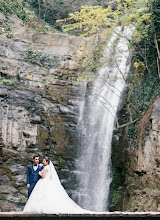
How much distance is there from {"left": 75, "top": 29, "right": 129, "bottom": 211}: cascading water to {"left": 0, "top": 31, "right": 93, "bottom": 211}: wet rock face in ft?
1.98

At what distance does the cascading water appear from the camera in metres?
13.6

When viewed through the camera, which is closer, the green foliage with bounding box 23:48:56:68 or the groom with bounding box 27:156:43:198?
the groom with bounding box 27:156:43:198

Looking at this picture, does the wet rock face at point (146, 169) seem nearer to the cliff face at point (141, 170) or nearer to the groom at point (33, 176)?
the cliff face at point (141, 170)

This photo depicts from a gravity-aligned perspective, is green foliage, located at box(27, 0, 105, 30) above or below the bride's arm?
above

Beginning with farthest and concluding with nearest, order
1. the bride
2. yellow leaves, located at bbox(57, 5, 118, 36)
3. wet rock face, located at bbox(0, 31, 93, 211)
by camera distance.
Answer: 1. wet rock face, located at bbox(0, 31, 93, 211)
2. yellow leaves, located at bbox(57, 5, 118, 36)
3. the bride

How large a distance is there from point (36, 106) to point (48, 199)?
33.1ft

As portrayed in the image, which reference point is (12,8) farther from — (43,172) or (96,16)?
(43,172)

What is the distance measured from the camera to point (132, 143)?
40.6 feet

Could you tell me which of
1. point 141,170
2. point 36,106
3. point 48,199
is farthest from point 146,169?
point 36,106

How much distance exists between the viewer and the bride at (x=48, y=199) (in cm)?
577

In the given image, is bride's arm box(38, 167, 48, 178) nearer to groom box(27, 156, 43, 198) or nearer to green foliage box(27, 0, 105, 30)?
groom box(27, 156, 43, 198)

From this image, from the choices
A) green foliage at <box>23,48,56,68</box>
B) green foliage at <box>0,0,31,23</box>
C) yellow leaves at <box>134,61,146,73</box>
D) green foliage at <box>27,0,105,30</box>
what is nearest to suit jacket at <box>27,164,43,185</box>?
green foliage at <box>0,0,31,23</box>

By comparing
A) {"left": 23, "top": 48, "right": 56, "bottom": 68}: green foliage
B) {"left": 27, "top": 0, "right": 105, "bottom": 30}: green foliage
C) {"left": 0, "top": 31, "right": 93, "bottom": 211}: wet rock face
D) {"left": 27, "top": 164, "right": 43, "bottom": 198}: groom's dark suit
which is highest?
{"left": 27, "top": 0, "right": 105, "bottom": 30}: green foliage

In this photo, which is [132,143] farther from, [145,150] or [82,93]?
[82,93]
